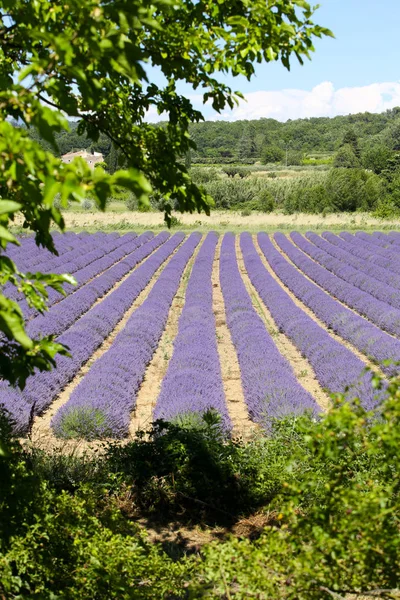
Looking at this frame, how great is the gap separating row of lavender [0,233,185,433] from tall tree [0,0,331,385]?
226cm

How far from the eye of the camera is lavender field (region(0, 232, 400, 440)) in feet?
22.7

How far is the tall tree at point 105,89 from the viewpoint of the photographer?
1610mm

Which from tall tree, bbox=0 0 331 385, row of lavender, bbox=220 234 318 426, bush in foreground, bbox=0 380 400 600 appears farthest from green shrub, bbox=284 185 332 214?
tall tree, bbox=0 0 331 385

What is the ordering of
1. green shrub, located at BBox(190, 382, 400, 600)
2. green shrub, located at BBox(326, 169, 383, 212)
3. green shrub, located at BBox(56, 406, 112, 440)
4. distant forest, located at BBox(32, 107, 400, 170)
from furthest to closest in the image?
distant forest, located at BBox(32, 107, 400, 170) < green shrub, located at BBox(326, 169, 383, 212) < green shrub, located at BBox(56, 406, 112, 440) < green shrub, located at BBox(190, 382, 400, 600)

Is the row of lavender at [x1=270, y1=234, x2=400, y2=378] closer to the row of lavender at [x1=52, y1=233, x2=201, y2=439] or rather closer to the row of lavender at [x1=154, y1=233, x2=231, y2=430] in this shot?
the row of lavender at [x1=154, y1=233, x2=231, y2=430]

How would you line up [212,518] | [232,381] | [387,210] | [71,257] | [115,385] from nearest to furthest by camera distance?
1. [212,518]
2. [115,385]
3. [232,381]
4. [71,257]
5. [387,210]

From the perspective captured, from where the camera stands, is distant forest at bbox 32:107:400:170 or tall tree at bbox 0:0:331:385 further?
distant forest at bbox 32:107:400:170

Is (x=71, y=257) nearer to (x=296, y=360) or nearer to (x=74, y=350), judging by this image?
(x=74, y=350)

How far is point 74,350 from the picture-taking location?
9609mm

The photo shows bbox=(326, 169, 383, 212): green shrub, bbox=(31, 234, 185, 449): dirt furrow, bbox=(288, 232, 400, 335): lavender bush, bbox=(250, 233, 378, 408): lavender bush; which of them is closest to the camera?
bbox=(31, 234, 185, 449): dirt furrow

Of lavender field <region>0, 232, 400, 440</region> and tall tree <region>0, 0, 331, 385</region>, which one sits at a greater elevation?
tall tree <region>0, 0, 331, 385</region>

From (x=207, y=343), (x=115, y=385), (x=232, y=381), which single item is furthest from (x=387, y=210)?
(x=115, y=385)

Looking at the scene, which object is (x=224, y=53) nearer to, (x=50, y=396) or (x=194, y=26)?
(x=194, y=26)

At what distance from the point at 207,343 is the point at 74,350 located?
2.32 m
